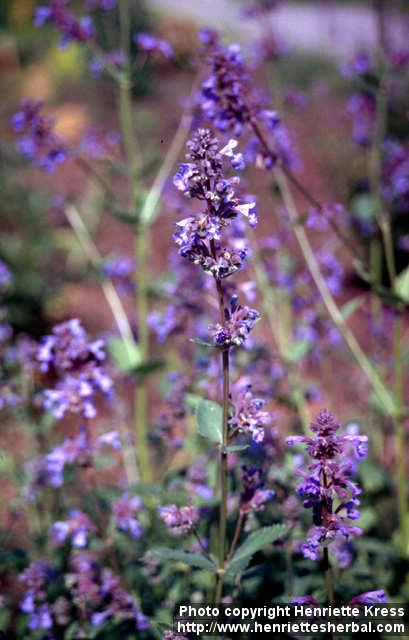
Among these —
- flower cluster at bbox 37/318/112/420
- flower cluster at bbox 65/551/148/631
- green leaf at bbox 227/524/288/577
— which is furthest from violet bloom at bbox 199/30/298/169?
flower cluster at bbox 65/551/148/631

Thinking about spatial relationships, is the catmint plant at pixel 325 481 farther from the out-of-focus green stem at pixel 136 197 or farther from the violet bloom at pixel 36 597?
the out-of-focus green stem at pixel 136 197

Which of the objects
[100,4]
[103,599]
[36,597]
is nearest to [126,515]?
[103,599]

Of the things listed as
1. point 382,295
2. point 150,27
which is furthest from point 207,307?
point 150,27

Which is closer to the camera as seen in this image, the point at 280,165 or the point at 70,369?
the point at 70,369

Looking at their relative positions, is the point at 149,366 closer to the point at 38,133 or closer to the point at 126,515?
the point at 126,515

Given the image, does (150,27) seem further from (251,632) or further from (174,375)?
(251,632)

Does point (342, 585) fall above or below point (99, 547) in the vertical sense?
below

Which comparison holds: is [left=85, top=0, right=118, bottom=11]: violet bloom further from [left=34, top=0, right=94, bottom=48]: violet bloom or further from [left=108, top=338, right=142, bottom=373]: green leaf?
[left=108, top=338, right=142, bottom=373]: green leaf
